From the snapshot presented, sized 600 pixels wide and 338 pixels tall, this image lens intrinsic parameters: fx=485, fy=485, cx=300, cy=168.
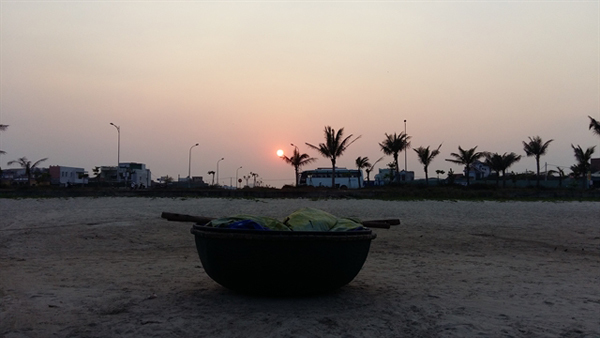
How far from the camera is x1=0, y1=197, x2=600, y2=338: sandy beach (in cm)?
416

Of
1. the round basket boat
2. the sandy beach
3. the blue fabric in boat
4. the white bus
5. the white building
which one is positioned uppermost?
the white building

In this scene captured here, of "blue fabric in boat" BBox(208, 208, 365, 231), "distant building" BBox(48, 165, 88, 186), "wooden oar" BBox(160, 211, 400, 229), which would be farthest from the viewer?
"distant building" BBox(48, 165, 88, 186)

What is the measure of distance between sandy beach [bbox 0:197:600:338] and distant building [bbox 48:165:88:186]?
79.2 m

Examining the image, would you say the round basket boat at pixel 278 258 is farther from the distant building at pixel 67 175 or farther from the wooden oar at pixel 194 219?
the distant building at pixel 67 175

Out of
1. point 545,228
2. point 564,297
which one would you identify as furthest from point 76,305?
point 545,228

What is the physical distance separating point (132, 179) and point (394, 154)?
4125cm

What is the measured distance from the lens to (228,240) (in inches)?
190

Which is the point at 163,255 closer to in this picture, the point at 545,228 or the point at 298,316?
the point at 298,316

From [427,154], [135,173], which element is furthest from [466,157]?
[135,173]

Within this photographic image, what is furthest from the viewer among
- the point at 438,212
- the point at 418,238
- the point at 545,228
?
the point at 438,212

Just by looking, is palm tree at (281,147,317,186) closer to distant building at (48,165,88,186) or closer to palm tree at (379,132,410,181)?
palm tree at (379,132,410,181)

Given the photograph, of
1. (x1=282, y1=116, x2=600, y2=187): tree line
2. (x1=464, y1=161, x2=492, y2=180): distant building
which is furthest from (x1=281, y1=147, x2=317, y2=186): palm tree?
(x1=464, y1=161, x2=492, y2=180): distant building

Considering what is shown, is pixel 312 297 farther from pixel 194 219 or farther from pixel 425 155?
pixel 425 155

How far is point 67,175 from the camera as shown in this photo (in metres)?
86.3
